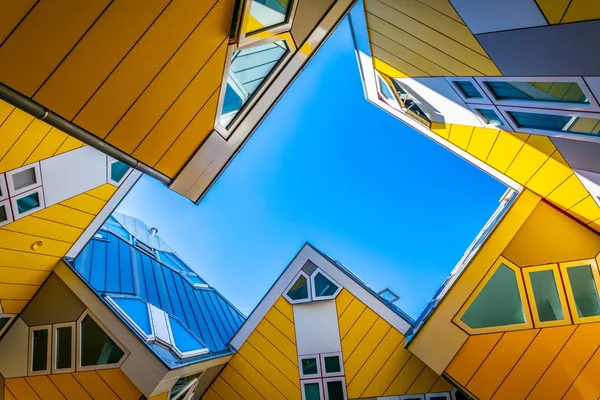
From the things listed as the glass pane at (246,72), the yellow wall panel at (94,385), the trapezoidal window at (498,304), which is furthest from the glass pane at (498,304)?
the yellow wall panel at (94,385)

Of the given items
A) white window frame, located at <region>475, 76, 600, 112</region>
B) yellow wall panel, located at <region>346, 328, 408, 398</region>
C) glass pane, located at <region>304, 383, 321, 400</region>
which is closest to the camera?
white window frame, located at <region>475, 76, 600, 112</region>

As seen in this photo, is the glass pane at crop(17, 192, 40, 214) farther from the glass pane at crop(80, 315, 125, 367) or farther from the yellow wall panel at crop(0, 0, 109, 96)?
the yellow wall panel at crop(0, 0, 109, 96)

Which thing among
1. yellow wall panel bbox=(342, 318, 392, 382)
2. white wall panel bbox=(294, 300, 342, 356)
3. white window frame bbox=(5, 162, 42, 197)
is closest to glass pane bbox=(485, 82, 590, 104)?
yellow wall panel bbox=(342, 318, 392, 382)

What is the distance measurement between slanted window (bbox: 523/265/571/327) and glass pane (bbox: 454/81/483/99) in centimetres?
344

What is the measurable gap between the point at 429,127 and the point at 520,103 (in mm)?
2999

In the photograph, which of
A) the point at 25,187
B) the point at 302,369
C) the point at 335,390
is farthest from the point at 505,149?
the point at 25,187

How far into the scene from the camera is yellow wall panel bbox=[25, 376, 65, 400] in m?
6.45

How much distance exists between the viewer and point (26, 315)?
22.9 feet

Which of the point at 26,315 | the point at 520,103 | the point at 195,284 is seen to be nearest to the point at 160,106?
the point at 520,103

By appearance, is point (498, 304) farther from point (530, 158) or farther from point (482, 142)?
point (482, 142)

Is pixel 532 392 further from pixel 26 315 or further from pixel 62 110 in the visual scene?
pixel 26 315

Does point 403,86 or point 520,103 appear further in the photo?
point 403,86

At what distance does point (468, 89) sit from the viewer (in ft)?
18.7

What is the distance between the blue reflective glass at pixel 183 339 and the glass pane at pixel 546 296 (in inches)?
248
